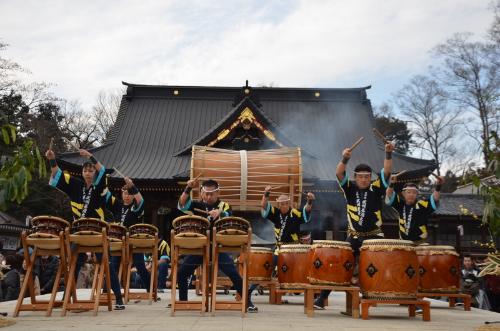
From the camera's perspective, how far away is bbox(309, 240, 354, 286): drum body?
6.15 meters

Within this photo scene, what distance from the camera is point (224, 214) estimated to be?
22.2 ft

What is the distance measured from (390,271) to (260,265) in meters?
2.81

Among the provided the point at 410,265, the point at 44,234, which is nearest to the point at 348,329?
the point at 410,265

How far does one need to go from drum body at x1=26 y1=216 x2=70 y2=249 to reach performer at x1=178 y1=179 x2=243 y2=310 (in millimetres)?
1371

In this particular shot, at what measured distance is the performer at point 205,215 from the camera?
6.53 metres

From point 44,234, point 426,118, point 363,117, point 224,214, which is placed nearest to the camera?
point 44,234

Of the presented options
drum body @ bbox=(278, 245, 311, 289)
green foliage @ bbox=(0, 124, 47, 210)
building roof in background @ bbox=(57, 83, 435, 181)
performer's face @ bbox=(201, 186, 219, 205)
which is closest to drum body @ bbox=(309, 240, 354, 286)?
drum body @ bbox=(278, 245, 311, 289)

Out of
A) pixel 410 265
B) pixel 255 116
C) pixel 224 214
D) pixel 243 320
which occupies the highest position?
pixel 255 116

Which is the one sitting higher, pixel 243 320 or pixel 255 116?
pixel 255 116

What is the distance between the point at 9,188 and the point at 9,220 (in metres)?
22.1

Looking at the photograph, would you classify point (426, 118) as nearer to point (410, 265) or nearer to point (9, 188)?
point (410, 265)

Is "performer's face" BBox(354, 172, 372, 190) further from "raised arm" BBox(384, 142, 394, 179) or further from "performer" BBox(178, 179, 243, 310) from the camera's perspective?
"performer" BBox(178, 179, 243, 310)

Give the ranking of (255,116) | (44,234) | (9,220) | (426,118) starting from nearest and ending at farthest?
(44,234) < (255,116) < (9,220) < (426,118)

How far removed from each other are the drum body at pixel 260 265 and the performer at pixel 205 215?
158 cm
